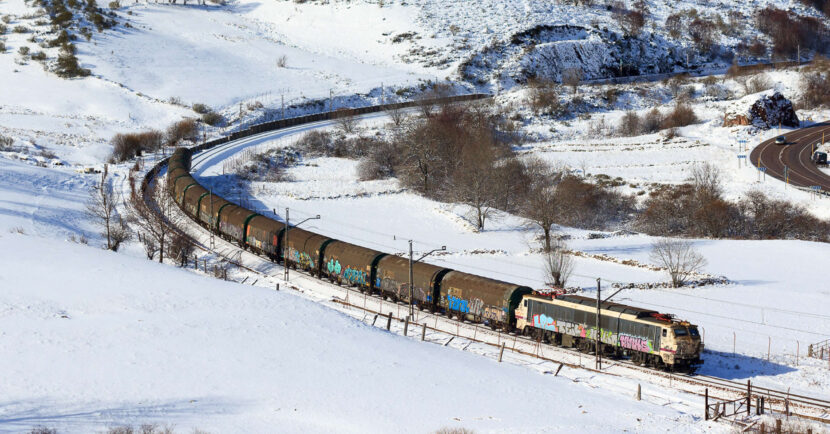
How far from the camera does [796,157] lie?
9594 centimetres

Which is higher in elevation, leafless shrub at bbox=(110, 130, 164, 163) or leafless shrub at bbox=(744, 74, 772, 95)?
leafless shrub at bbox=(744, 74, 772, 95)

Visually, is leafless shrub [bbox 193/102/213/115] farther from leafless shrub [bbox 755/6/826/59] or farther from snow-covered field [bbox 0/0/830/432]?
leafless shrub [bbox 755/6/826/59]

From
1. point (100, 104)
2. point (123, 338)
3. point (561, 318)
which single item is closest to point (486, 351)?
point (561, 318)

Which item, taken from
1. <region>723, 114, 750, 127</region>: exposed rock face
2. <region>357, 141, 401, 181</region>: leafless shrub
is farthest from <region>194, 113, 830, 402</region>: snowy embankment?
<region>723, 114, 750, 127</region>: exposed rock face

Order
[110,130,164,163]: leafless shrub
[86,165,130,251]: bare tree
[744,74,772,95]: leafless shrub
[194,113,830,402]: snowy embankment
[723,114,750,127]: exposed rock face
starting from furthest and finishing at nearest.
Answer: [744,74,772,95]: leafless shrub < [723,114,750,127]: exposed rock face < [110,130,164,163]: leafless shrub < [86,165,130,251]: bare tree < [194,113,830,402]: snowy embankment

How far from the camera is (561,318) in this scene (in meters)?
42.5

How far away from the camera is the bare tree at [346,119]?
392 ft

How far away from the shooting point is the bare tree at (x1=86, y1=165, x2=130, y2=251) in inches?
2382

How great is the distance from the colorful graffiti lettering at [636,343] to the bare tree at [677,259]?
17747mm

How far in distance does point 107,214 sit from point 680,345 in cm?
4314

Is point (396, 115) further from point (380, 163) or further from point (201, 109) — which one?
point (201, 109)

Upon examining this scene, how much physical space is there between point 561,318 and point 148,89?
109569mm

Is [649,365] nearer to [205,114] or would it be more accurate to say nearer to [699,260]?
[699,260]

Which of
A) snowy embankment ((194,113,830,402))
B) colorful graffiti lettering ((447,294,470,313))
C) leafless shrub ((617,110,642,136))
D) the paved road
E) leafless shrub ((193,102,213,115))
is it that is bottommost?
snowy embankment ((194,113,830,402))
